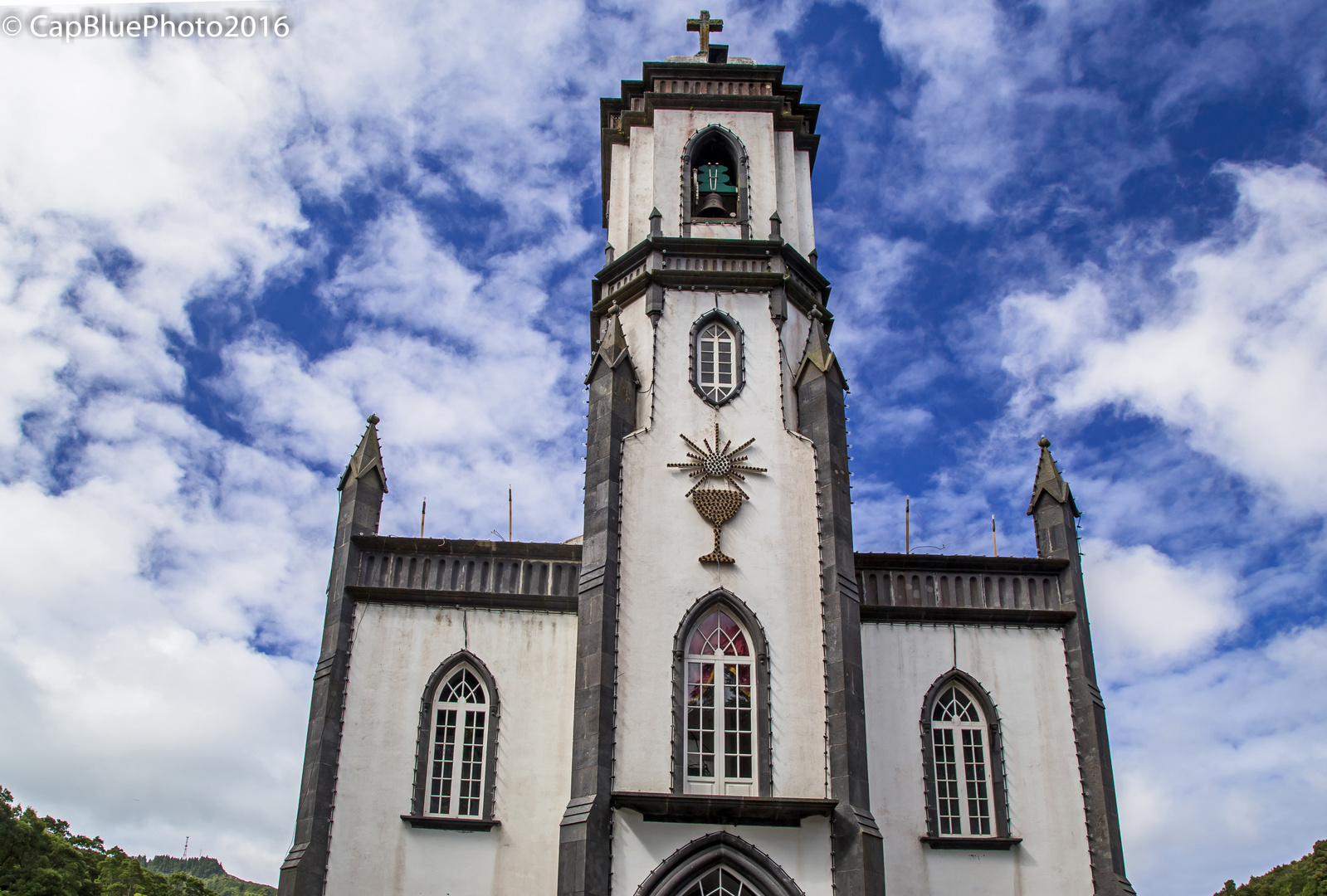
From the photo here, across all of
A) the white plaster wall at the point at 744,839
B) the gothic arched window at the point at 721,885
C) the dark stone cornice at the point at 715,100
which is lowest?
Result: the gothic arched window at the point at 721,885

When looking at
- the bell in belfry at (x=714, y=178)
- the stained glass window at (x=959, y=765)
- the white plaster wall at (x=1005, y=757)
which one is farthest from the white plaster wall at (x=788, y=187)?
the stained glass window at (x=959, y=765)

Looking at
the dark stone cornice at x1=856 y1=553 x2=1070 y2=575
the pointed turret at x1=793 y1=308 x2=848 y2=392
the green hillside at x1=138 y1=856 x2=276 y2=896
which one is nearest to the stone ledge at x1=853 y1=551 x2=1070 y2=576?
the dark stone cornice at x1=856 y1=553 x2=1070 y2=575

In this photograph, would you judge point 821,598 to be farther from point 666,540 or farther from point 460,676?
point 460,676

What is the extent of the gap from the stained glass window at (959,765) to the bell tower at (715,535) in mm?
2347

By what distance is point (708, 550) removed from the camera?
68.1ft

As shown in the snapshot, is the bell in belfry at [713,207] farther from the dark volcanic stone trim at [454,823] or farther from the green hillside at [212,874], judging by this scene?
the green hillside at [212,874]

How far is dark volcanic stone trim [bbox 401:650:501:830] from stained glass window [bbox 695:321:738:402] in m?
6.84

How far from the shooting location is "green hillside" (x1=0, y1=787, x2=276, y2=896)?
43469 millimetres

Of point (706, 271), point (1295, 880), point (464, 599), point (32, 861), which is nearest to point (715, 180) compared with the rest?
point (706, 271)

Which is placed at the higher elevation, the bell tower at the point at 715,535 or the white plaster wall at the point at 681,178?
the white plaster wall at the point at 681,178

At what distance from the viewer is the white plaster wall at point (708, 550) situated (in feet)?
62.9

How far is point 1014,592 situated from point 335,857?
13600 mm

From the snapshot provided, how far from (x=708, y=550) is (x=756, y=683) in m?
2.59

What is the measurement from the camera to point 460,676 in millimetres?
21062
